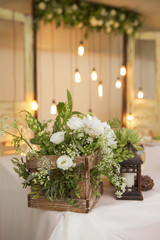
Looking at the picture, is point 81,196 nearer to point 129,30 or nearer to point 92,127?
point 92,127

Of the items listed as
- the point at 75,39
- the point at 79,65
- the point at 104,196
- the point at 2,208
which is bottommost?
the point at 2,208

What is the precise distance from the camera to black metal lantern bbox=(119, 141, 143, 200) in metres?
1.28

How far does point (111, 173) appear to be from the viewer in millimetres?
1260

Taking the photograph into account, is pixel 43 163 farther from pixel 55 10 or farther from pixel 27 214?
pixel 55 10

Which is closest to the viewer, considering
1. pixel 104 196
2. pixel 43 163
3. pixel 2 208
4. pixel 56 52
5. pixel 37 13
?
pixel 43 163

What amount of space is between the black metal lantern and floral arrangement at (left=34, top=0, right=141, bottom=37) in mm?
3637

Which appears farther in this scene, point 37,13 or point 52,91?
point 52,91

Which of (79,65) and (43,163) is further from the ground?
(79,65)

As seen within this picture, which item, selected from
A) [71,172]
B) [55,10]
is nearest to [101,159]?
[71,172]

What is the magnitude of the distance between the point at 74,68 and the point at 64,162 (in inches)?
166

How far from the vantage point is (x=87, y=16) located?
15.8 ft

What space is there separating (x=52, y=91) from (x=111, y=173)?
12.7 ft

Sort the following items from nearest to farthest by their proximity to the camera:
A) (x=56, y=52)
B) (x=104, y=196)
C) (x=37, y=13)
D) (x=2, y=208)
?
(x=104, y=196) → (x=2, y=208) → (x=37, y=13) → (x=56, y=52)

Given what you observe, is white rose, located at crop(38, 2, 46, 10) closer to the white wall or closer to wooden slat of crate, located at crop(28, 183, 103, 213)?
the white wall
